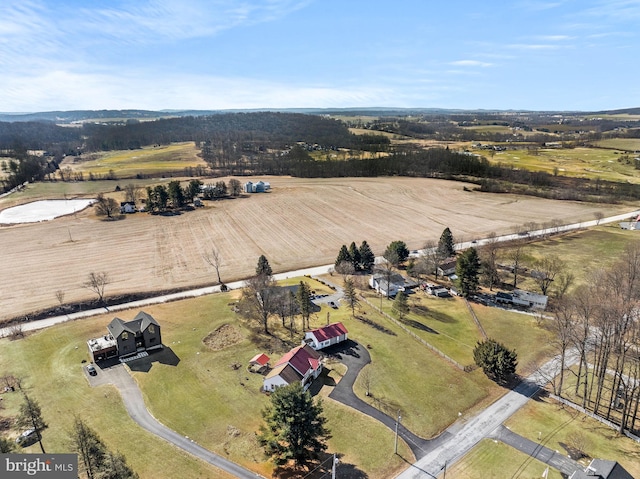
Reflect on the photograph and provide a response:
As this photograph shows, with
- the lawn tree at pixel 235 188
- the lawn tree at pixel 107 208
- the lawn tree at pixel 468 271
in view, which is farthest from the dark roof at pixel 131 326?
the lawn tree at pixel 235 188

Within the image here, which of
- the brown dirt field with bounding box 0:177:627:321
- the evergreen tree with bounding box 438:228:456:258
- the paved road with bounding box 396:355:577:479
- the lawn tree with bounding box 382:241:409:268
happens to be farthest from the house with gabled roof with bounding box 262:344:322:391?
the evergreen tree with bounding box 438:228:456:258

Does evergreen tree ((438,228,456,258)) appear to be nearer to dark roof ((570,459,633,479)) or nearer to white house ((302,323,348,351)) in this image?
white house ((302,323,348,351))

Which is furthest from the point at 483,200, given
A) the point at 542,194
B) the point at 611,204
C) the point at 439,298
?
the point at 439,298

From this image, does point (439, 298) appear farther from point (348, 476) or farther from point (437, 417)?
point (348, 476)

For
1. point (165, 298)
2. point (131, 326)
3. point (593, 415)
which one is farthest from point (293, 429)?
point (165, 298)

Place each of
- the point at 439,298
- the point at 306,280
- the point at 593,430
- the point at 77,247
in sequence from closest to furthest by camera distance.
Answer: the point at 593,430 → the point at 439,298 → the point at 306,280 → the point at 77,247
